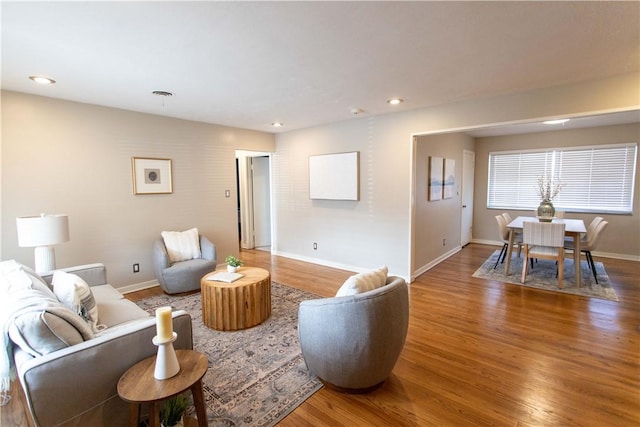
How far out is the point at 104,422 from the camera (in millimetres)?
1536


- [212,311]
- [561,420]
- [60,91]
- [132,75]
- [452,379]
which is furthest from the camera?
[60,91]

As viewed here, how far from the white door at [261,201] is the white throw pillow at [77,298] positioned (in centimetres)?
464

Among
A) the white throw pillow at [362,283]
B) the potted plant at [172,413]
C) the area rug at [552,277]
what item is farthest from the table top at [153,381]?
the area rug at [552,277]

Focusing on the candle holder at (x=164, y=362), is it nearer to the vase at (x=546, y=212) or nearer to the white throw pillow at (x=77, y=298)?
the white throw pillow at (x=77, y=298)

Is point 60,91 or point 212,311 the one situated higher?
point 60,91

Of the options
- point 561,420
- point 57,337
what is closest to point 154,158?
point 57,337

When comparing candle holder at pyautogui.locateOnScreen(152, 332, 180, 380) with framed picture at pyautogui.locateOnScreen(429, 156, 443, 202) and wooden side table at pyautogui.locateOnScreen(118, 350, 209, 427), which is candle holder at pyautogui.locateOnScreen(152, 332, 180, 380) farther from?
framed picture at pyautogui.locateOnScreen(429, 156, 443, 202)

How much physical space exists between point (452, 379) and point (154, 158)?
14.1 ft

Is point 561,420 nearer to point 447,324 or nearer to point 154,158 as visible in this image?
point 447,324

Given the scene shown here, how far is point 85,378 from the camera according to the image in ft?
4.84

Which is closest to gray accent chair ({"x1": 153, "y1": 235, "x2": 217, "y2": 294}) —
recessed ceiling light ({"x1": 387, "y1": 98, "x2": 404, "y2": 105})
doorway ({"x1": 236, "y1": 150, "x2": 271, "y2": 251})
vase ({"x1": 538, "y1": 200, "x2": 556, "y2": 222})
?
doorway ({"x1": 236, "y1": 150, "x2": 271, "y2": 251})

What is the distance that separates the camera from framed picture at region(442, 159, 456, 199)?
535 cm

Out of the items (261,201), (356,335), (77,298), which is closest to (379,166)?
(356,335)

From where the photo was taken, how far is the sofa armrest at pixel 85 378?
1364mm
